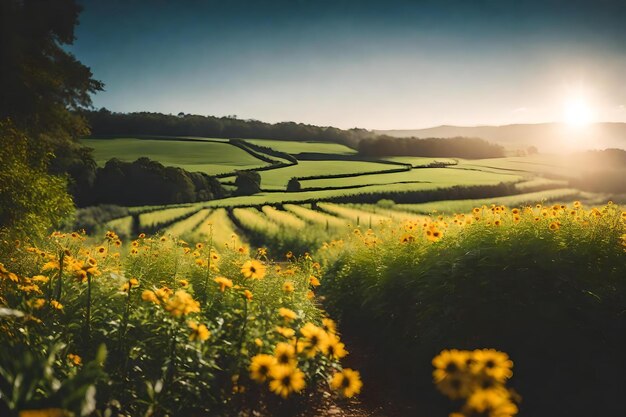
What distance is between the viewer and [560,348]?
3.80m

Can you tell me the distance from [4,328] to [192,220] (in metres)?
16.7

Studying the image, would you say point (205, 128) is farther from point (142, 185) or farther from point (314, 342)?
point (314, 342)

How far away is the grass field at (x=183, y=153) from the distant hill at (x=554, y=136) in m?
23.0

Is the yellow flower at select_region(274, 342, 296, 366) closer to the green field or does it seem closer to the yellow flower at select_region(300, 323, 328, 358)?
the yellow flower at select_region(300, 323, 328, 358)

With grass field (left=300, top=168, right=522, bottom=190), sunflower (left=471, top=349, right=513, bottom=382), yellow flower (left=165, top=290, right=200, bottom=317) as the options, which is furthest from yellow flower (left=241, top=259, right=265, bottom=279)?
grass field (left=300, top=168, right=522, bottom=190)

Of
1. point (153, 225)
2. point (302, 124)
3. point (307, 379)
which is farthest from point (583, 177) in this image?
point (307, 379)

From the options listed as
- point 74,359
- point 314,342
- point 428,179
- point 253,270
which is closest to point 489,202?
point 428,179

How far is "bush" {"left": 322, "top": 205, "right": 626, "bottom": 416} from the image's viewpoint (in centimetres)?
367

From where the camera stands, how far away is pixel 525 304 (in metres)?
4.14

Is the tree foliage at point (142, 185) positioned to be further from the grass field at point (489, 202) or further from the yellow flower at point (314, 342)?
the yellow flower at point (314, 342)

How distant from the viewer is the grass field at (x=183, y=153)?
2305cm

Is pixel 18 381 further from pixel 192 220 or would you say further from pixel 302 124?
pixel 302 124

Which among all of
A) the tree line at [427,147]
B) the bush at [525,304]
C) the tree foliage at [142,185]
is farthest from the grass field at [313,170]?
the bush at [525,304]

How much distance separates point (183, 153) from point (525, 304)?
2714 centimetres
